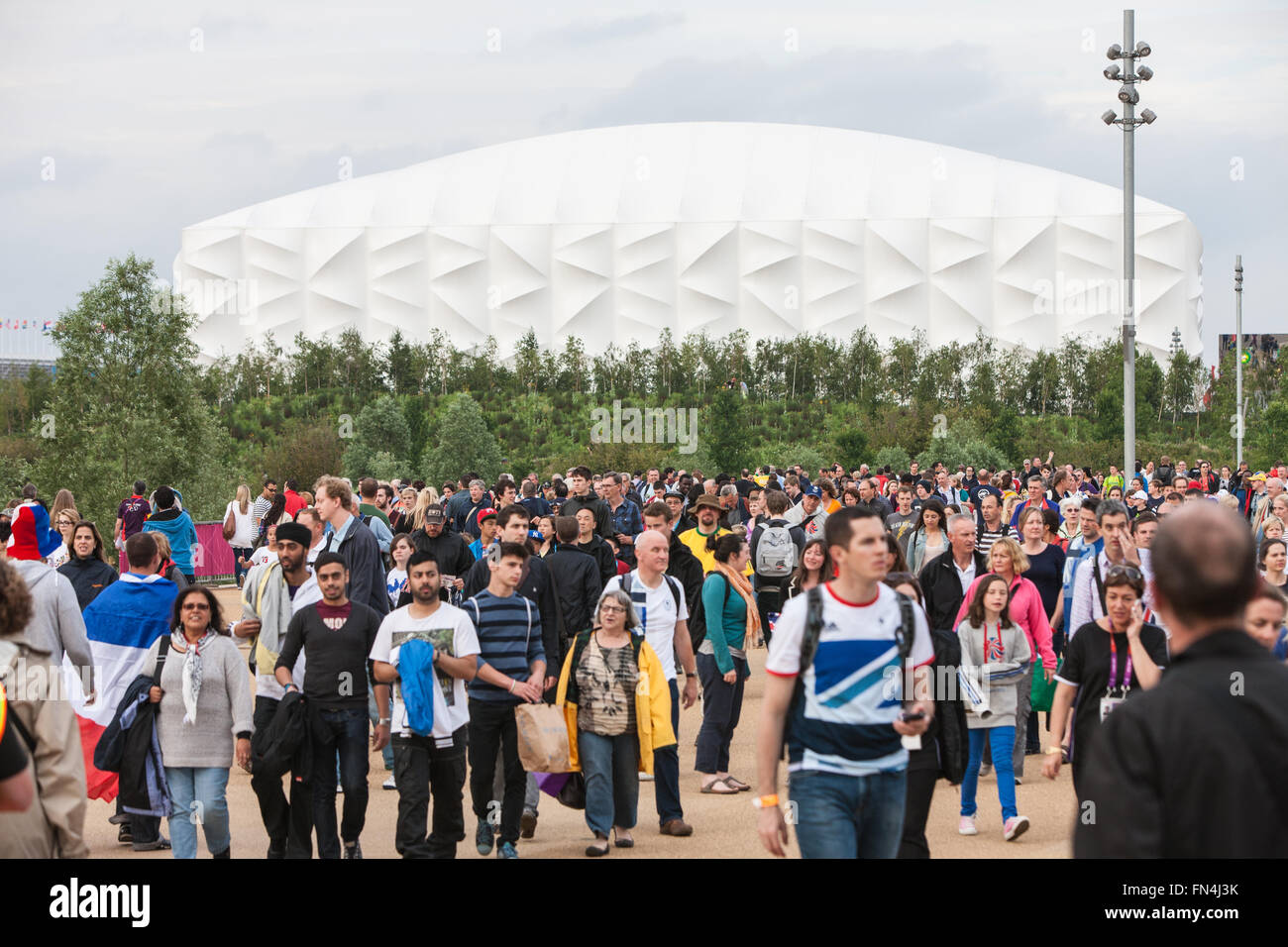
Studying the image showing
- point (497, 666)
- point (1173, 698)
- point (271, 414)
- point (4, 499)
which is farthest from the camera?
point (271, 414)

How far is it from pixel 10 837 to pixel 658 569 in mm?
4814

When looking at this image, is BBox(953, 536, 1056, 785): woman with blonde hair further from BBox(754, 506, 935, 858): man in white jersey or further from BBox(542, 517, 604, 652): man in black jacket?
BBox(754, 506, 935, 858): man in white jersey

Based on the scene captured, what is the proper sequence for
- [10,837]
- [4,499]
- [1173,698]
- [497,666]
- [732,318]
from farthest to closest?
1. [732,318]
2. [4,499]
3. [497,666]
4. [10,837]
5. [1173,698]

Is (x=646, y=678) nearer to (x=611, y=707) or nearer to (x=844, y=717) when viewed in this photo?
(x=611, y=707)

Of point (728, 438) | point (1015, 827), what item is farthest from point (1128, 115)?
point (728, 438)

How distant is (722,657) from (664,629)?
0.93 metres

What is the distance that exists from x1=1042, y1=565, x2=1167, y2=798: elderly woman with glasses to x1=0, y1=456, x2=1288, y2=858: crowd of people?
15 mm

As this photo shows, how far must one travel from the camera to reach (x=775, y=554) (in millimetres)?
12938

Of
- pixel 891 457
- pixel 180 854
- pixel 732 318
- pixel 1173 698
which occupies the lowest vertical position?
pixel 180 854

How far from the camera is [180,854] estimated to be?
6852 millimetres

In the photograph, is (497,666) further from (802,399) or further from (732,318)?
(732,318)

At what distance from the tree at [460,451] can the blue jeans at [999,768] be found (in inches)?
1248

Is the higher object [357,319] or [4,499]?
[357,319]
